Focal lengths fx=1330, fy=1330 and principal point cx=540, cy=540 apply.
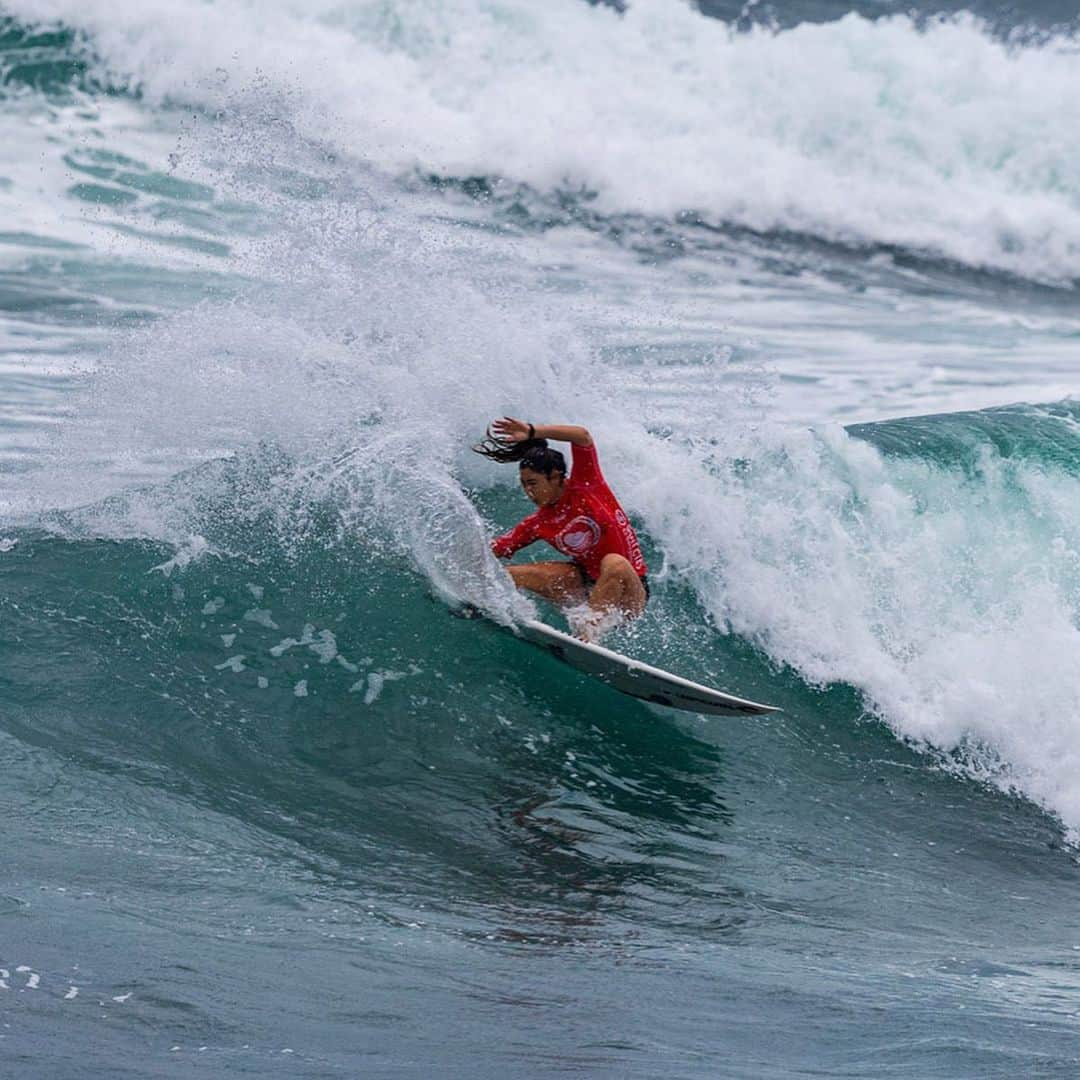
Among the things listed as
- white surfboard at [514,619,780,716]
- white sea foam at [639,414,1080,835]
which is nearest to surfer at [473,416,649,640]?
white surfboard at [514,619,780,716]

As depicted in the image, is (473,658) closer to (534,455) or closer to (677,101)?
(534,455)

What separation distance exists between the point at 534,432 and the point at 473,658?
132 cm

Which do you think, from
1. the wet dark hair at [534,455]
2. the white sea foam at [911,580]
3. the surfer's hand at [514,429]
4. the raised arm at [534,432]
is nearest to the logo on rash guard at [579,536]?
the wet dark hair at [534,455]

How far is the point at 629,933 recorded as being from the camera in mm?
4270

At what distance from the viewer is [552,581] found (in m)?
7.02

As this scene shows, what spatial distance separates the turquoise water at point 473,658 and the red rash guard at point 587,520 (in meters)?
0.39

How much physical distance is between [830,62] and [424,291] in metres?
17.6

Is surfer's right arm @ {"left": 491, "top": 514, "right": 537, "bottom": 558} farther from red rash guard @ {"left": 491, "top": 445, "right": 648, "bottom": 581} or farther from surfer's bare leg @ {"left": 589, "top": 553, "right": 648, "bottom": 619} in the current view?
surfer's bare leg @ {"left": 589, "top": 553, "right": 648, "bottom": 619}

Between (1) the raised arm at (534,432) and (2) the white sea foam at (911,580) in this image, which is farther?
(2) the white sea foam at (911,580)

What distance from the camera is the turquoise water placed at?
3.54 metres

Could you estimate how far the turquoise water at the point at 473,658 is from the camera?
11.6 ft

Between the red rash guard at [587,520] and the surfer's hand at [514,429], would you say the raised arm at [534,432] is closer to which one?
the surfer's hand at [514,429]

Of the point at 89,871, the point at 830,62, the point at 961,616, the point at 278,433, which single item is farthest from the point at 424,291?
the point at 830,62

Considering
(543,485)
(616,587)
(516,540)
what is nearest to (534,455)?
(543,485)
